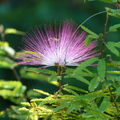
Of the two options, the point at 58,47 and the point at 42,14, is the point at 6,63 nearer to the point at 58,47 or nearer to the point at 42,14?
the point at 58,47

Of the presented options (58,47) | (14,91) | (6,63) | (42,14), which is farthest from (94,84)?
(42,14)

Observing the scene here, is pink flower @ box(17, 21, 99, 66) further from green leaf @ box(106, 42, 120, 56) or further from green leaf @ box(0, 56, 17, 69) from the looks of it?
green leaf @ box(0, 56, 17, 69)

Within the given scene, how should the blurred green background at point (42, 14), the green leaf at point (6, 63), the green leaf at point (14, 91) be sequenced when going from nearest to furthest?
the green leaf at point (14, 91) → the green leaf at point (6, 63) → the blurred green background at point (42, 14)

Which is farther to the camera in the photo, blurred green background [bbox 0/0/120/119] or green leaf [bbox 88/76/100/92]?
blurred green background [bbox 0/0/120/119]

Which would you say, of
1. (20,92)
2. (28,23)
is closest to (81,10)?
(28,23)

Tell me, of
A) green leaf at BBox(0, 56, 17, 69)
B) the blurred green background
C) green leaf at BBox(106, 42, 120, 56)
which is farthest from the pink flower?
the blurred green background

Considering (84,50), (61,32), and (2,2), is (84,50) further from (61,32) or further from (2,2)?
(2,2)

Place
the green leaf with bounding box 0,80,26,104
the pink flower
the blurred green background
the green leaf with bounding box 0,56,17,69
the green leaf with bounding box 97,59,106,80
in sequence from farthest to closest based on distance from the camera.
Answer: the blurred green background, the green leaf with bounding box 0,56,17,69, the green leaf with bounding box 0,80,26,104, the pink flower, the green leaf with bounding box 97,59,106,80

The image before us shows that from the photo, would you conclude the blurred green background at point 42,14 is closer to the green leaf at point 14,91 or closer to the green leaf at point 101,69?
the green leaf at point 14,91

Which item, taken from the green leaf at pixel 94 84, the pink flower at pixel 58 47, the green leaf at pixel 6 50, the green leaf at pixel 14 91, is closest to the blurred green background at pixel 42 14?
the green leaf at pixel 6 50
